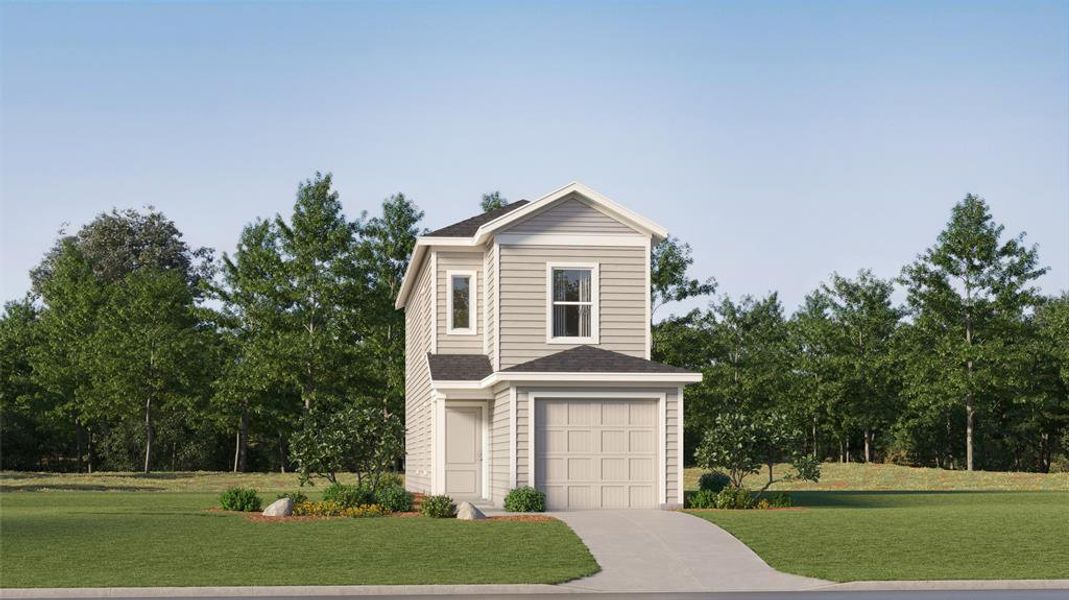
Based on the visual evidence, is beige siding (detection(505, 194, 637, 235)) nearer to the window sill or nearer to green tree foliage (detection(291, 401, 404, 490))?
the window sill

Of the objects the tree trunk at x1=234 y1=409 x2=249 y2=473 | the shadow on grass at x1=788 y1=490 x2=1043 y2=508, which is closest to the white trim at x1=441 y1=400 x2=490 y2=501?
the shadow on grass at x1=788 y1=490 x2=1043 y2=508

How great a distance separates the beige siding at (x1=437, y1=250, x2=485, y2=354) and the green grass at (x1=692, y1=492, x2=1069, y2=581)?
8.92 metres

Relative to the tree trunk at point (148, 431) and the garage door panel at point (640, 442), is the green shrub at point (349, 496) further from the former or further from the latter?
the tree trunk at point (148, 431)

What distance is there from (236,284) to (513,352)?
114 ft

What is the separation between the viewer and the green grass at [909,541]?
19.4 metres

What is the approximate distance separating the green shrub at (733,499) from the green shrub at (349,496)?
7916 mm

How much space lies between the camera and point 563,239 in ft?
104

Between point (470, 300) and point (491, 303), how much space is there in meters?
1.98

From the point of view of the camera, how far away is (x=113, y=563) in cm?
1962

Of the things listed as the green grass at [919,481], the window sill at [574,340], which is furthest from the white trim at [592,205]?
the green grass at [919,481]

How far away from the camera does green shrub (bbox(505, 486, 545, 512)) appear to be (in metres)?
28.4

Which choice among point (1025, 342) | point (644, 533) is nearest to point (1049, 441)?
point (1025, 342)

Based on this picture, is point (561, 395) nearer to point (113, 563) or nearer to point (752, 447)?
point (752, 447)

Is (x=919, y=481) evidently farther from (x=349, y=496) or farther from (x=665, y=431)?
(x=349, y=496)
